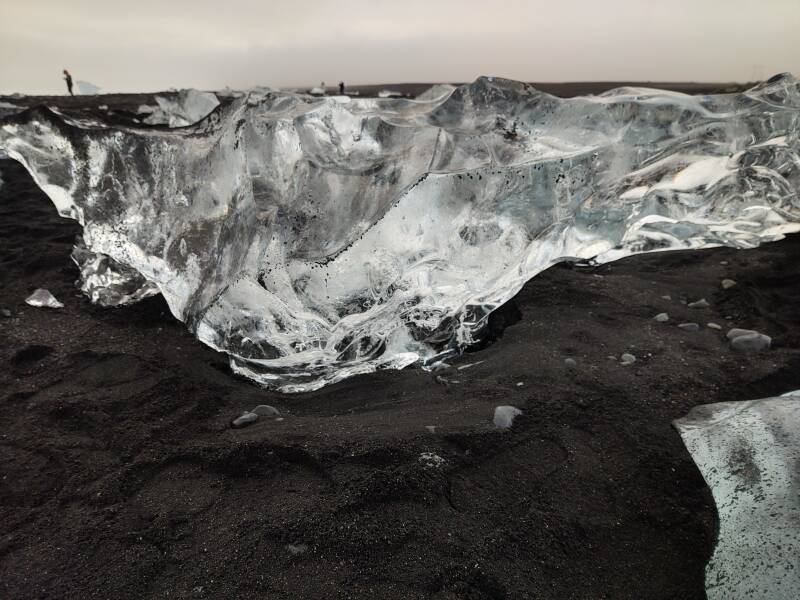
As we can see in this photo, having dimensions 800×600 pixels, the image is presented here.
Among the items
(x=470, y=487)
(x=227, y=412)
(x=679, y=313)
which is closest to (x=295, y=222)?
(x=227, y=412)

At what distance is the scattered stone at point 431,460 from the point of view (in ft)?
5.62

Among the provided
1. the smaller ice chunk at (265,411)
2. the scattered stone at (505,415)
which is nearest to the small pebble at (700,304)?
the scattered stone at (505,415)

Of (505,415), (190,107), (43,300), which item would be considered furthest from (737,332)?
(190,107)

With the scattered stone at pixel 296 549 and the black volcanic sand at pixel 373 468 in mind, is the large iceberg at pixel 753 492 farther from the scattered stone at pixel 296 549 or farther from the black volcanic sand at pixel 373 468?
the scattered stone at pixel 296 549

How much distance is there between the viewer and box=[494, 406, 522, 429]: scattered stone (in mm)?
1940

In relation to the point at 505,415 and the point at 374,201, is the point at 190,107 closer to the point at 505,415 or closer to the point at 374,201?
the point at 374,201

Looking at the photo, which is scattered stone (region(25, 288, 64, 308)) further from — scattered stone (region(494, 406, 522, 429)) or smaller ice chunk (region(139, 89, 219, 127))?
smaller ice chunk (region(139, 89, 219, 127))

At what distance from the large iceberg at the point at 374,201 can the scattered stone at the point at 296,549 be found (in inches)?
48.2

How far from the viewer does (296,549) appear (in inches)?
55.6

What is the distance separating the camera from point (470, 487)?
5.36 feet

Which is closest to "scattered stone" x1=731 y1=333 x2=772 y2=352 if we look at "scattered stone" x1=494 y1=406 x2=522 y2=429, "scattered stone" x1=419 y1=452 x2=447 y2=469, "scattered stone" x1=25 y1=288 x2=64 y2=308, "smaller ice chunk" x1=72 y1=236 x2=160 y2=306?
"scattered stone" x1=494 y1=406 x2=522 y2=429

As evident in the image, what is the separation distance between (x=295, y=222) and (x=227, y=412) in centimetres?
104

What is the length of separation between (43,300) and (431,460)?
3005mm

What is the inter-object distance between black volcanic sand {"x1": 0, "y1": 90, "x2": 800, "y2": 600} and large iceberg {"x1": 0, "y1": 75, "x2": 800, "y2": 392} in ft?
0.99
